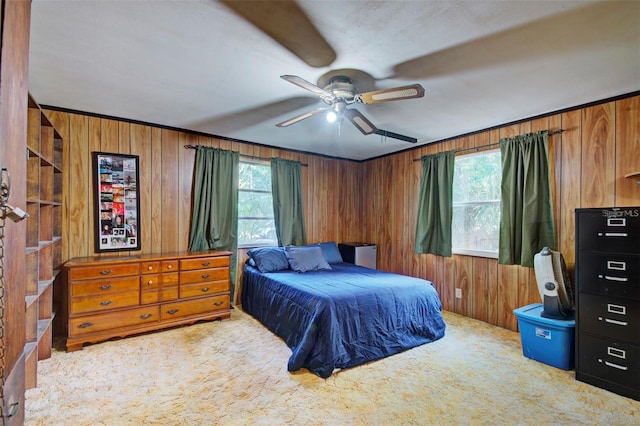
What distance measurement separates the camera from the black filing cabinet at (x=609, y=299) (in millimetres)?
2160

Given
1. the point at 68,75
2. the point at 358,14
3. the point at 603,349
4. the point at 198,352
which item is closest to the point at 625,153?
the point at 603,349

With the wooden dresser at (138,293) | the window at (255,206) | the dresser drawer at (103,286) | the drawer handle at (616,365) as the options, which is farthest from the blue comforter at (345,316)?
the dresser drawer at (103,286)

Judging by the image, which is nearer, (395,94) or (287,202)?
(395,94)

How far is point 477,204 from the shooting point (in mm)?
3771

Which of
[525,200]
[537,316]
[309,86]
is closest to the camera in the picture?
[309,86]

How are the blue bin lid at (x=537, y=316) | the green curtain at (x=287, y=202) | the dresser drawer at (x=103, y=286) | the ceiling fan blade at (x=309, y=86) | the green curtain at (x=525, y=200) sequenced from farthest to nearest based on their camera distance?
1. the green curtain at (x=287, y=202)
2. the green curtain at (x=525, y=200)
3. the dresser drawer at (x=103, y=286)
4. the blue bin lid at (x=537, y=316)
5. the ceiling fan blade at (x=309, y=86)

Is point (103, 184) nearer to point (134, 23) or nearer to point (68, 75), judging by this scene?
point (68, 75)

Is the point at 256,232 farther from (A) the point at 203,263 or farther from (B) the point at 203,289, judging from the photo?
(B) the point at 203,289

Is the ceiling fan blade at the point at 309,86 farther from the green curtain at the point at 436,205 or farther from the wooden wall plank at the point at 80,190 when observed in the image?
the wooden wall plank at the point at 80,190

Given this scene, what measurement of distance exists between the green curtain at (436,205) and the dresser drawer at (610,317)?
1.66 meters

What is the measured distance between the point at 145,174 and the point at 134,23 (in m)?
2.21

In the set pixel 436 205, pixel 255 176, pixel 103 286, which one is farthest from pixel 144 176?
pixel 436 205

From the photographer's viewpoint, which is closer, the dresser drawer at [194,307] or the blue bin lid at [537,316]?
the blue bin lid at [537,316]

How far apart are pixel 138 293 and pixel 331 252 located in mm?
2592
